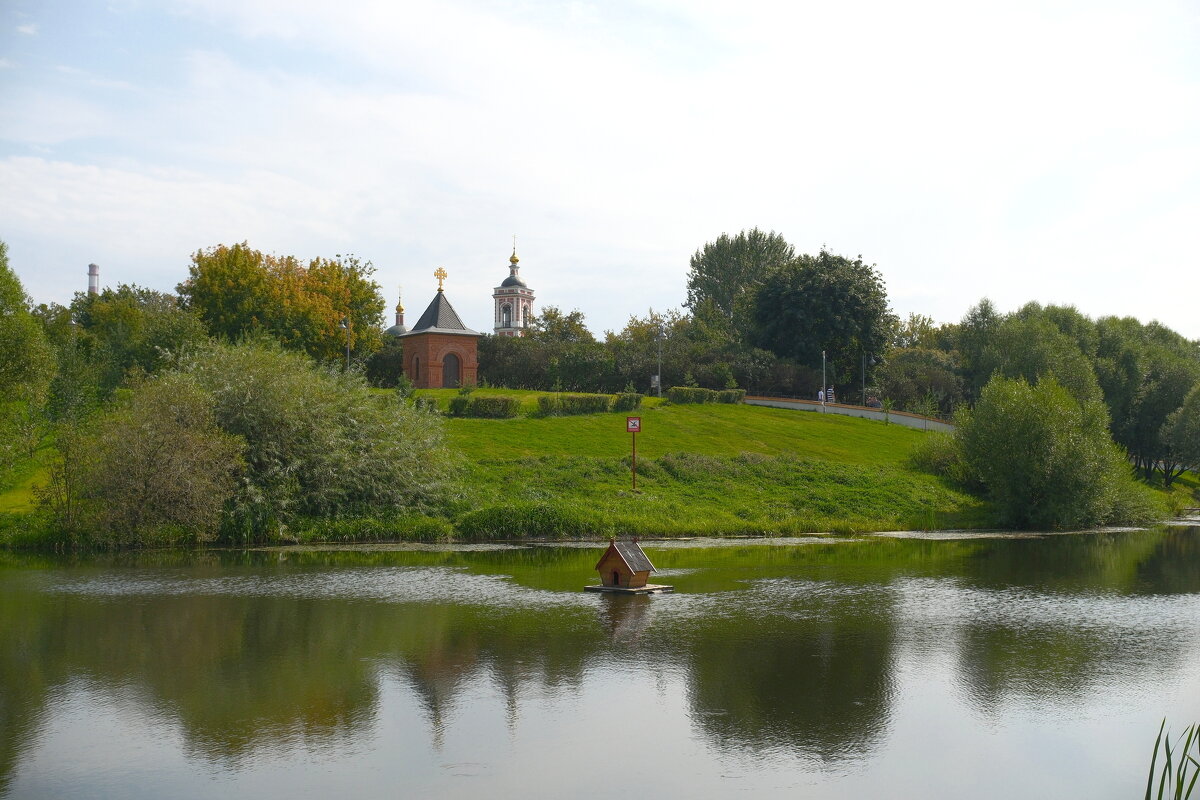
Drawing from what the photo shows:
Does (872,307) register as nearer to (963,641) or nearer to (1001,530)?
(1001,530)

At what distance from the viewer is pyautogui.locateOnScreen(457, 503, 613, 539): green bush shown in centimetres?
3306

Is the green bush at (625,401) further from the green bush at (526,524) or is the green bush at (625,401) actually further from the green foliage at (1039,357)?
the green bush at (526,524)

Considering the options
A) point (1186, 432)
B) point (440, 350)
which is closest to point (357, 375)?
point (440, 350)

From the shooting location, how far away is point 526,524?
1314 inches

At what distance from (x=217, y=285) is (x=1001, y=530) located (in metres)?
49.8

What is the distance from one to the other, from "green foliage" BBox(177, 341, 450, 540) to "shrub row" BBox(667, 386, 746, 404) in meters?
33.2

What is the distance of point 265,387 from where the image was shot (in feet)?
110

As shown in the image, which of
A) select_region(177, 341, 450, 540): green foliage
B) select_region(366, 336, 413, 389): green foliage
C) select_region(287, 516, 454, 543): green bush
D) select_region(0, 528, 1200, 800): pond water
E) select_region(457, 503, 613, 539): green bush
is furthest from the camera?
select_region(366, 336, 413, 389): green foliage

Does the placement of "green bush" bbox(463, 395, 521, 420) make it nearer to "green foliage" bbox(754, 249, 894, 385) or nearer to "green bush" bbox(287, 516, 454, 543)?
"green bush" bbox(287, 516, 454, 543)

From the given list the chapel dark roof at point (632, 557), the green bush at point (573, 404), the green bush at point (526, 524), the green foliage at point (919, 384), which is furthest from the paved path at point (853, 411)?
the chapel dark roof at point (632, 557)

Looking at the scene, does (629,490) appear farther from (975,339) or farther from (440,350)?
(975,339)

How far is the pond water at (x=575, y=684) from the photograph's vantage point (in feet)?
35.3

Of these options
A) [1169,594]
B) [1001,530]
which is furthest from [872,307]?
[1169,594]

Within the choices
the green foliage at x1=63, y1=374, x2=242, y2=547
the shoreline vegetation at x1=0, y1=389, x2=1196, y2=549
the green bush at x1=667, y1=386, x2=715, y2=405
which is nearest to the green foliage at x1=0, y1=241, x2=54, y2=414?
the shoreline vegetation at x1=0, y1=389, x2=1196, y2=549
